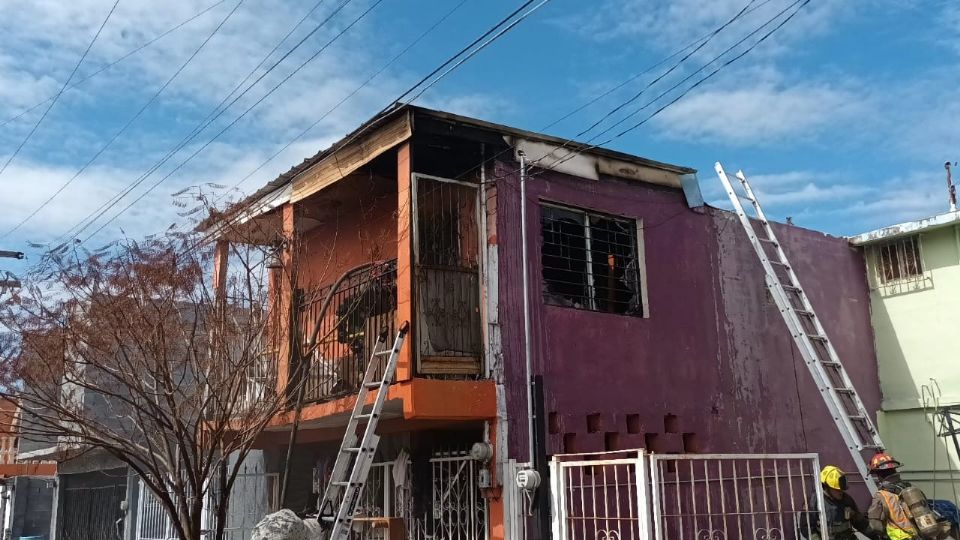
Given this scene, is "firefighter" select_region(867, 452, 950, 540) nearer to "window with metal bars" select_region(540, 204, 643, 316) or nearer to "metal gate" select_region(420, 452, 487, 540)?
"metal gate" select_region(420, 452, 487, 540)

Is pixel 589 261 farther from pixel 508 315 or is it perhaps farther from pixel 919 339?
pixel 919 339

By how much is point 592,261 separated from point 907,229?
5.69m

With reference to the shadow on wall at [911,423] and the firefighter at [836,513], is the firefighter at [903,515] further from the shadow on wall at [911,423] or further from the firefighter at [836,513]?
the shadow on wall at [911,423]

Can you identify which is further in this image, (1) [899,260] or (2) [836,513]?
(1) [899,260]

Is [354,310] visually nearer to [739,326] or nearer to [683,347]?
[683,347]

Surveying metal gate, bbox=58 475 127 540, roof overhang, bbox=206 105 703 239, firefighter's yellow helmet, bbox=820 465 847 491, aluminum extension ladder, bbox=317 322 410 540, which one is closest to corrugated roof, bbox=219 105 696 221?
roof overhang, bbox=206 105 703 239

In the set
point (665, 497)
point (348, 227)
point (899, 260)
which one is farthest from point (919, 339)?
point (348, 227)

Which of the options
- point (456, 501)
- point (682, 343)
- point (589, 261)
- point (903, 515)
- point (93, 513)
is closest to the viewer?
point (903, 515)

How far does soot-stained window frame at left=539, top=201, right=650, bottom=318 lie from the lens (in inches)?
422

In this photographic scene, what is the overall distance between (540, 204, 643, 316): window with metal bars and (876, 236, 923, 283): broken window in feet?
17.1

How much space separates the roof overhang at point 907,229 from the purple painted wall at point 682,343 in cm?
39

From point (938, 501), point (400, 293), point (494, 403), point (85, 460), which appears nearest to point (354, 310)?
point (400, 293)

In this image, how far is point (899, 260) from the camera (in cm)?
1382

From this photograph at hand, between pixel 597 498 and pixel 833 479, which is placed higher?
pixel 833 479
